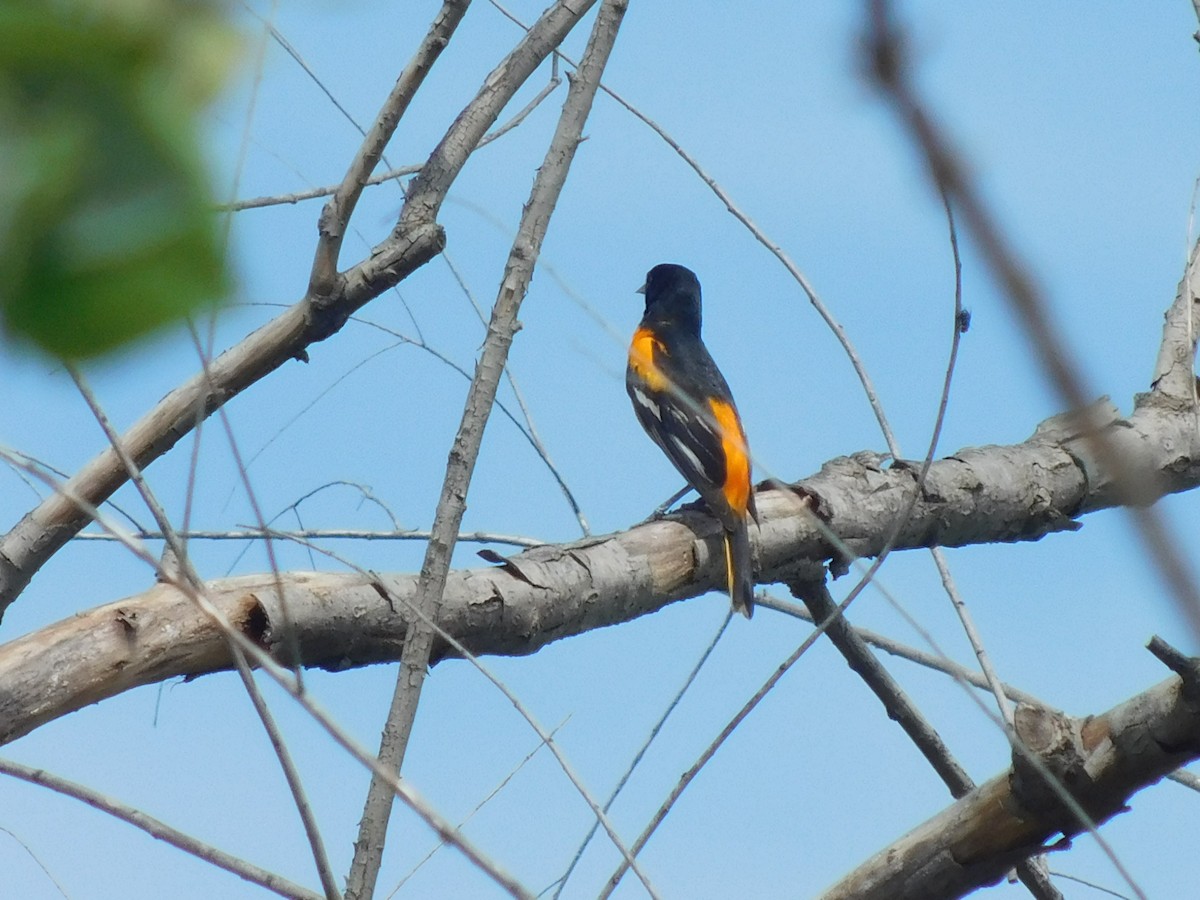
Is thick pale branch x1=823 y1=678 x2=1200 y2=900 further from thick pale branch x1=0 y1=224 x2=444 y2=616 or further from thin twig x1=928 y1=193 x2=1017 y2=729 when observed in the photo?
thick pale branch x1=0 y1=224 x2=444 y2=616

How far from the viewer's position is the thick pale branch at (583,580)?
9.78ft

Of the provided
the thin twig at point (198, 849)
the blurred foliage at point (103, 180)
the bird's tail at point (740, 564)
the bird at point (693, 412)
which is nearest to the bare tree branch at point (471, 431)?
the thin twig at point (198, 849)

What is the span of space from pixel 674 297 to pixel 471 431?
6603 mm

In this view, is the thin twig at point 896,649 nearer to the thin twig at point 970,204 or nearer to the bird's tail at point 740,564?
the bird's tail at point 740,564

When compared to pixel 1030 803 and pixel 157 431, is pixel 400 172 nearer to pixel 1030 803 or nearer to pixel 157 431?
pixel 157 431

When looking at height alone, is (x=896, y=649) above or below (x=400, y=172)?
below

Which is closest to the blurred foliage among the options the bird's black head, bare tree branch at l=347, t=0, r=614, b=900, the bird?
bare tree branch at l=347, t=0, r=614, b=900

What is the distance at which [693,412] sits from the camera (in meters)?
6.74

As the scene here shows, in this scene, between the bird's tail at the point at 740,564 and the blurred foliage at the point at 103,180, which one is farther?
the bird's tail at the point at 740,564

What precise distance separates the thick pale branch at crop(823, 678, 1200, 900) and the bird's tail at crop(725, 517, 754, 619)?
1654 mm

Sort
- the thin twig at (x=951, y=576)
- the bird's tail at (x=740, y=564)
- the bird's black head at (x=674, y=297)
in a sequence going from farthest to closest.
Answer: the bird's black head at (x=674, y=297) → the bird's tail at (x=740, y=564) → the thin twig at (x=951, y=576)

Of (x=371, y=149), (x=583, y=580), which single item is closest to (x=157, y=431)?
(x=371, y=149)

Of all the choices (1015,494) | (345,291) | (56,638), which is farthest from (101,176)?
(1015,494)

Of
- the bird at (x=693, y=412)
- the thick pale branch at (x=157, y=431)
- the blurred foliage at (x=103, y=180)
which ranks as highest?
the bird at (x=693, y=412)
